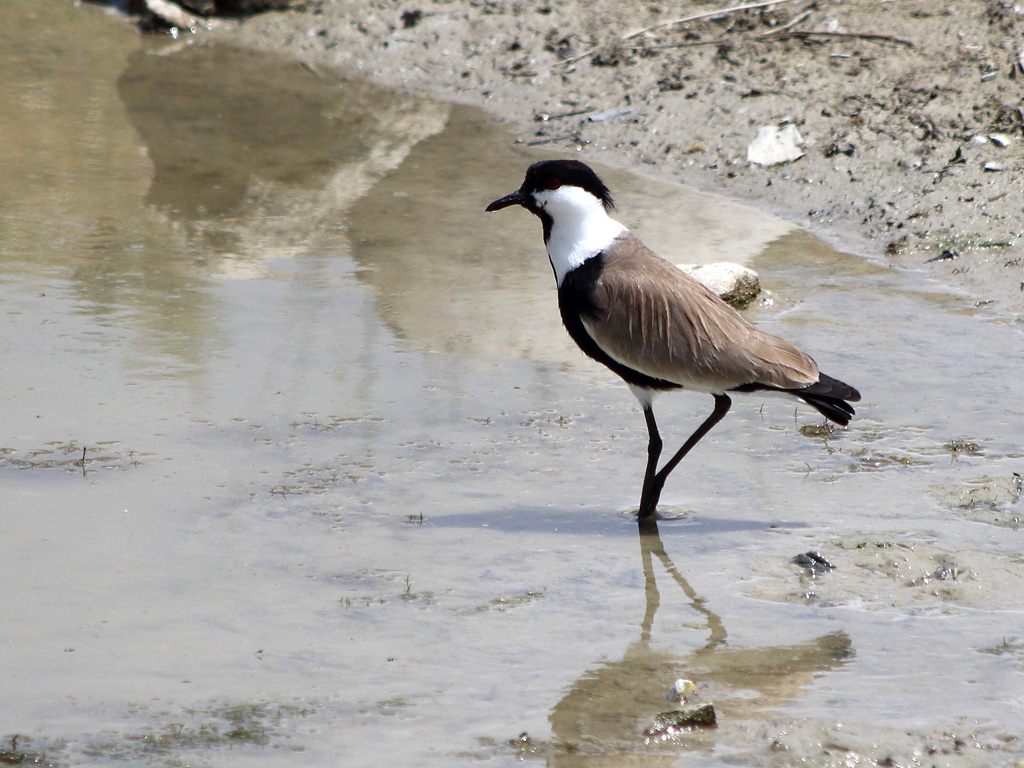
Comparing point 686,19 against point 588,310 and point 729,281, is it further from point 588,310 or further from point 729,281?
point 588,310

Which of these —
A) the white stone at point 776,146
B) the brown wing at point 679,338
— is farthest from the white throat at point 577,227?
the white stone at point 776,146

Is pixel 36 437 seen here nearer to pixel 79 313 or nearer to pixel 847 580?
pixel 79 313

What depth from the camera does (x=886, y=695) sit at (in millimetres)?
3523

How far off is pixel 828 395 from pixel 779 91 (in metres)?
5.69

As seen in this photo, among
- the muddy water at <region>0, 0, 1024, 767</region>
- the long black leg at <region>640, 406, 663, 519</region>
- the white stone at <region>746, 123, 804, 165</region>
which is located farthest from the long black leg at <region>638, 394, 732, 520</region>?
the white stone at <region>746, 123, 804, 165</region>

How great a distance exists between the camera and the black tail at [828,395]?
4684 mm

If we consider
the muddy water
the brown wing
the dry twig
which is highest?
the dry twig

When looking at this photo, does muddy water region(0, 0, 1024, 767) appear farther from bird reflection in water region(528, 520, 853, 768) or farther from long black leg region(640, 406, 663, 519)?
long black leg region(640, 406, 663, 519)

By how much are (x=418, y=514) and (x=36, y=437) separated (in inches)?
67.2

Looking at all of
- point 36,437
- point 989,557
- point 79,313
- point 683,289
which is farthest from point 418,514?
point 79,313

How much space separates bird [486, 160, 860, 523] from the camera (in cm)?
473

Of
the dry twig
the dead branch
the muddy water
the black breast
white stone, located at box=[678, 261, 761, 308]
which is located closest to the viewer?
the muddy water

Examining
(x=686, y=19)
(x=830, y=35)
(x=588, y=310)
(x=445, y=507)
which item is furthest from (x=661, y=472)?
(x=686, y=19)

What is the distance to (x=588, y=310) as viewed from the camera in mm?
4840
